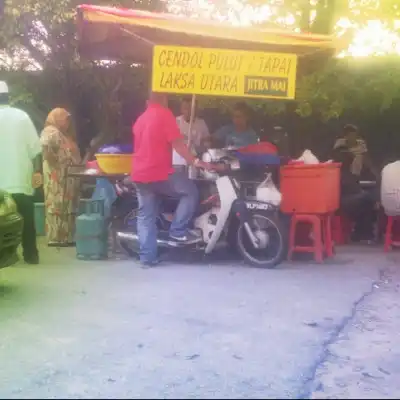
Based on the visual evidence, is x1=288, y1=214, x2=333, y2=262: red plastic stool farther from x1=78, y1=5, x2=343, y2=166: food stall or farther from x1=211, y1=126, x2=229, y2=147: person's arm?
x1=211, y1=126, x2=229, y2=147: person's arm

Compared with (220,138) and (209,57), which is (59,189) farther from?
(209,57)

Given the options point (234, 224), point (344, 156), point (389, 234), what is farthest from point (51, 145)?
point (389, 234)

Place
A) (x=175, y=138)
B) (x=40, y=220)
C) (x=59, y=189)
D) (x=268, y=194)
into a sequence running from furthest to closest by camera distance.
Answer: (x=40, y=220)
(x=59, y=189)
(x=268, y=194)
(x=175, y=138)

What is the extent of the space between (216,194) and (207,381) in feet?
14.0

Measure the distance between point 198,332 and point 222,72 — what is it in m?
3.47

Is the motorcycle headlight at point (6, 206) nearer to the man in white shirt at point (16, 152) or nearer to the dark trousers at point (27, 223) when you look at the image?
the man in white shirt at point (16, 152)

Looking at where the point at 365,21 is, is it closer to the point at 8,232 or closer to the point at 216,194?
the point at 216,194

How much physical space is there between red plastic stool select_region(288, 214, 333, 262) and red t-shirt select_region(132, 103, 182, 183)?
1737 mm

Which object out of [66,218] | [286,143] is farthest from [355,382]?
[286,143]

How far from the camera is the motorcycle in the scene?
7.72 metres

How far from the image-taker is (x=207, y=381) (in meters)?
3.95

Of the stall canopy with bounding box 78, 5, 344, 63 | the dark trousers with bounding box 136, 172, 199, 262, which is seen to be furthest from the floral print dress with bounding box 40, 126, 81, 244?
the dark trousers with bounding box 136, 172, 199, 262

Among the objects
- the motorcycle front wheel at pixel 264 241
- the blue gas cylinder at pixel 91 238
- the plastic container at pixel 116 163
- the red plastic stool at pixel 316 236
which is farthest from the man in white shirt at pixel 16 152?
the red plastic stool at pixel 316 236

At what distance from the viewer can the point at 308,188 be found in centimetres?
804
